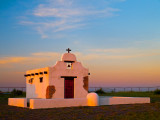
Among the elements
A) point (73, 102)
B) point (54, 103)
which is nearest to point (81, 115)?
point (54, 103)

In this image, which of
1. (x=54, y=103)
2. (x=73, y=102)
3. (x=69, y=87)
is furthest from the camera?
(x=69, y=87)

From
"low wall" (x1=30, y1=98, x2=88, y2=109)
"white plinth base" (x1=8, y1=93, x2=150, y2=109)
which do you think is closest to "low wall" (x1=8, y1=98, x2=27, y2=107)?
"white plinth base" (x1=8, y1=93, x2=150, y2=109)

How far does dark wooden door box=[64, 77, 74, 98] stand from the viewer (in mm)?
23609

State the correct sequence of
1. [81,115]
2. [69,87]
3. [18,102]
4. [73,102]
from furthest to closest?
[69,87] → [18,102] → [73,102] → [81,115]

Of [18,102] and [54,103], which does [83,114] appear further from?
[18,102]

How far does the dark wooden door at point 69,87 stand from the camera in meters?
23.6

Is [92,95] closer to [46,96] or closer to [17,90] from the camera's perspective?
[46,96]

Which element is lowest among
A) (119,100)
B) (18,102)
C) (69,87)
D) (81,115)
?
(81,115)

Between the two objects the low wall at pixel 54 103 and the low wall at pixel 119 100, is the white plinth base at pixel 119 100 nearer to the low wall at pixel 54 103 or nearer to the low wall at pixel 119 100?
the low wall at pixel 119 100

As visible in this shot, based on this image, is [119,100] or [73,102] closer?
[73,102]

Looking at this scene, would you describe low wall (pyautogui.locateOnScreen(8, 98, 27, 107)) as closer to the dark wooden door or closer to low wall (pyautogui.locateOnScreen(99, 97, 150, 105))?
the dark wooden door

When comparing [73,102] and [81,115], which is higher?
[73,102]

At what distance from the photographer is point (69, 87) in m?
23.8

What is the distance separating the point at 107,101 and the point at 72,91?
3.56 meters
